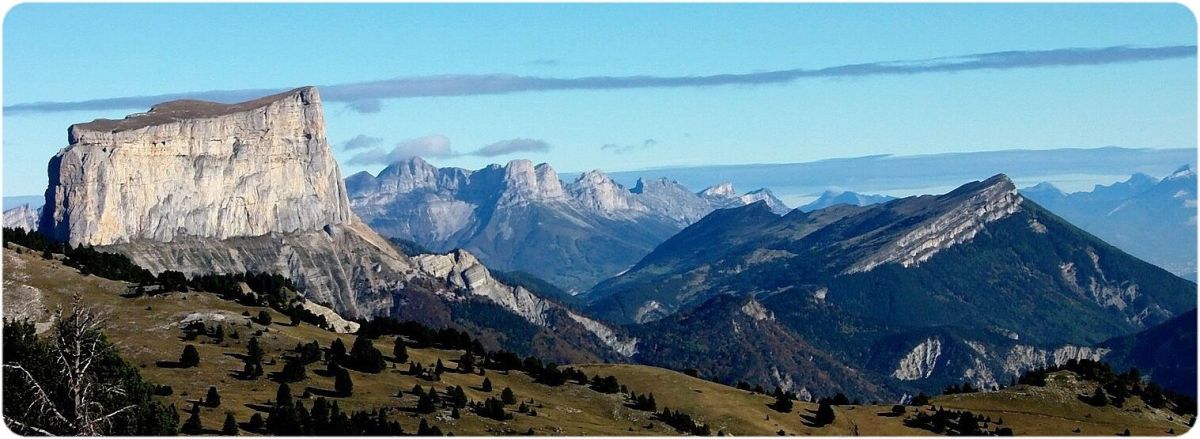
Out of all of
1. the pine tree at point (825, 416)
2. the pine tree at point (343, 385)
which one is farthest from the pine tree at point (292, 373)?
the pine tree at point (825, 416)

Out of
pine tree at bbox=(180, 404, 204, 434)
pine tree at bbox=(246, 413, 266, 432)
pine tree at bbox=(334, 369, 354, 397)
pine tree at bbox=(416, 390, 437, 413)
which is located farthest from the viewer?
pine tree at bbox=(334, 369, 354, 397)

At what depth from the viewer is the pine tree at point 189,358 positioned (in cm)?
15912

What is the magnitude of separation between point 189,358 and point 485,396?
31.7 metres

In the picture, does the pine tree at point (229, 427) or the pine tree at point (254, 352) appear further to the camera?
the pine tree at point (254, 352)

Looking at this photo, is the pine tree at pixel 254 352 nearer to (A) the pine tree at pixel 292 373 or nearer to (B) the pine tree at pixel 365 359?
(A) the pine tree at pixel 292 373

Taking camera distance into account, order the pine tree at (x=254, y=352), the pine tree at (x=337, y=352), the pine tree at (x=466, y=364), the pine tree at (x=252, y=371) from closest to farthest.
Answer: the pine tree at (x=252, y=371) < the pine tree at (x=254, y=352) < the pine tree at (x=337, y=352) < the pine tree at (x=466, y=364)

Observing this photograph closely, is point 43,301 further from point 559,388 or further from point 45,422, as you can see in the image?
point 45,422

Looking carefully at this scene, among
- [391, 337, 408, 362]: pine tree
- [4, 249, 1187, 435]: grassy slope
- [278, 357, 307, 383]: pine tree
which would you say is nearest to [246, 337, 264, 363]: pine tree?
[4, 249, 1187, 435]: grassy slope

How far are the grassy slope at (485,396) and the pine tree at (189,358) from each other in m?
1.03

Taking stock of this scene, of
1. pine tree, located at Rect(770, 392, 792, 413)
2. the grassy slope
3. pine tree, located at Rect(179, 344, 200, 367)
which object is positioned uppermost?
pine tree, located at Rect(179, 344, 200, 367)

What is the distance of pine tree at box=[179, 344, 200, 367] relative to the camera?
159125 mm

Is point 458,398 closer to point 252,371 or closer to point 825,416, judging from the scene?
point 252,371

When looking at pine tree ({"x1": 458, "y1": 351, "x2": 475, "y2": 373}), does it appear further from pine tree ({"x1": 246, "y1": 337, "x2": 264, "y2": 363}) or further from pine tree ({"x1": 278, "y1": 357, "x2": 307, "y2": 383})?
pine tree ({"x1": 278, "y1": 357, "x2": 307, "y2": 383})

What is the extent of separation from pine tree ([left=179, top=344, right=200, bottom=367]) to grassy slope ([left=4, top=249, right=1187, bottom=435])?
3.38ft
